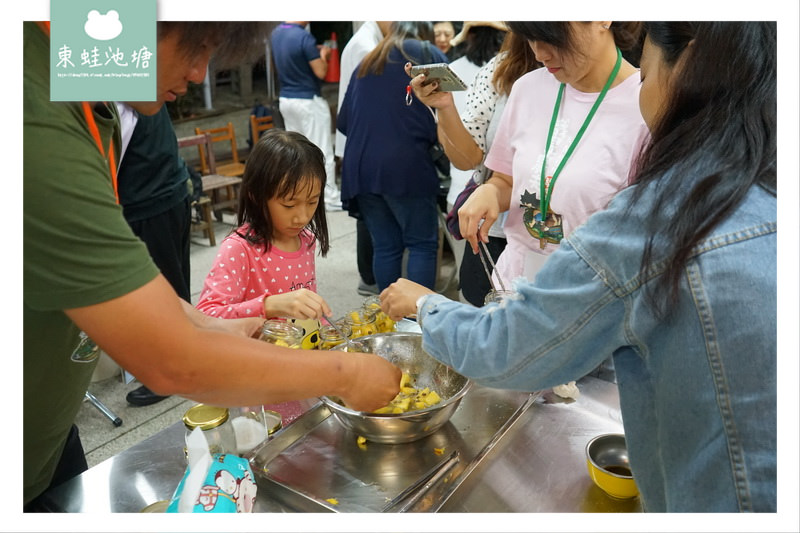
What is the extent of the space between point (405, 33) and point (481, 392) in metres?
1.39

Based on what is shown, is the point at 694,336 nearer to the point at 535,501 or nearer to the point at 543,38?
the point at 535,501

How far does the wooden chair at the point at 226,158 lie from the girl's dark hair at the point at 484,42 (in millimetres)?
2081

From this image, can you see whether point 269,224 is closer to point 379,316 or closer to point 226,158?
point 379,316

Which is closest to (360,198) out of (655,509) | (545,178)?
(545,178)

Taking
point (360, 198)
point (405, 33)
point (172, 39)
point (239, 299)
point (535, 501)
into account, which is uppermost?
point (405, 33)

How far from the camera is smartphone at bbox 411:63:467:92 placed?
1.31 meters

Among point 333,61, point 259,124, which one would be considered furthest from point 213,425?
point 259,124

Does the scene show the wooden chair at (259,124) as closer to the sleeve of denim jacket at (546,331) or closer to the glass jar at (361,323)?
the glass jar at (361,323)

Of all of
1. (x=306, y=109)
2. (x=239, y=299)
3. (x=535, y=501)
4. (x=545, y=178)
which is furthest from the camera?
(x=306, y=109)

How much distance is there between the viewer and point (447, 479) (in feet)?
2.92

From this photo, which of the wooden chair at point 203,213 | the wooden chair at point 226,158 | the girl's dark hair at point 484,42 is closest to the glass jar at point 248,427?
the girl's dark hair at point 484,42

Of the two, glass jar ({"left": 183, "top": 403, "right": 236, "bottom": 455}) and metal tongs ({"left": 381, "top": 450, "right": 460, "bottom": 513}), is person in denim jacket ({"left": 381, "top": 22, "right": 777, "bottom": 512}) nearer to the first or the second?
metal tongs ({"left": 381, "top": 450, "right": 460, "bottom": 513})

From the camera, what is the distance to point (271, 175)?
1427mm

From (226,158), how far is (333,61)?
1.02 m
